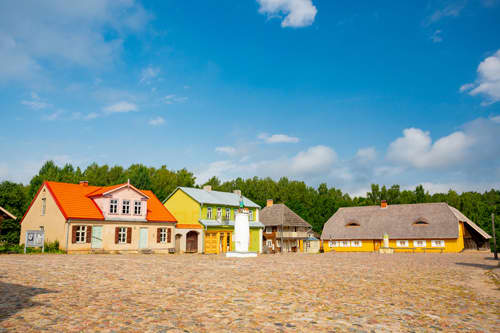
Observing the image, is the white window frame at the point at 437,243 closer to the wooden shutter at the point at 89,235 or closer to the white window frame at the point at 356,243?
the white window frame at the point at 356,243

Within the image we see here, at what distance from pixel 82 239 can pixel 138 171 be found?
3602 cm

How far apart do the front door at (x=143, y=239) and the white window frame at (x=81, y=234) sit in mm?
5687

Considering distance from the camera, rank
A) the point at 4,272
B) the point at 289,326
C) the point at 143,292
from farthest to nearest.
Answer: the point at 4,272 → the point at 143,292 → the point at 289,326

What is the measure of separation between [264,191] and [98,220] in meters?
64.8

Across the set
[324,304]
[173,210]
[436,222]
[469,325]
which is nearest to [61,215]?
[173,210]

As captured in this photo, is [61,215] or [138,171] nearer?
[61,215]

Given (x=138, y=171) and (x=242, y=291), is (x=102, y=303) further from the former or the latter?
(x=138, y=171)

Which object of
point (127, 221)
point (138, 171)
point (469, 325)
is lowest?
point (469, 325)

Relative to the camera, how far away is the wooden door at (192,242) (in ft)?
138

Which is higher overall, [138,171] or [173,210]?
[138,171]

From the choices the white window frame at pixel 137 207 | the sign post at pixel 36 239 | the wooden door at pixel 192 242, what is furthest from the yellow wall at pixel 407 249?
the sign post at pixel 36 239

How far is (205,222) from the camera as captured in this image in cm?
4319

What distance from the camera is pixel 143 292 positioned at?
11.5 metres

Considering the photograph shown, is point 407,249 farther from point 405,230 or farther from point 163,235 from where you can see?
point 163,235
